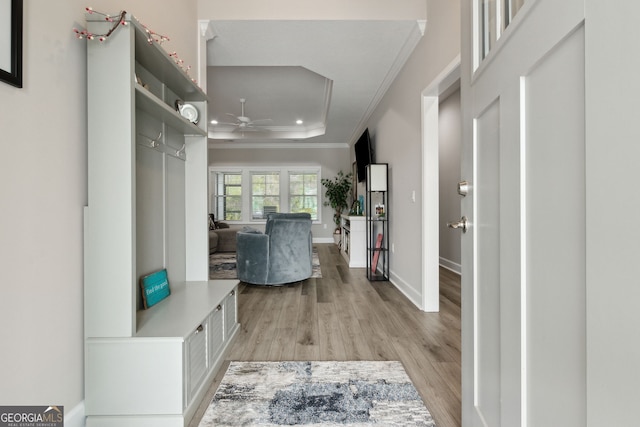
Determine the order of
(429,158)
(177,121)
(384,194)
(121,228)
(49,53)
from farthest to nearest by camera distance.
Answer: (384,194) < (429,158) < (177,121) < (121,228) < (49,53)

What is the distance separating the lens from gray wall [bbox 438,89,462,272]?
4668mm

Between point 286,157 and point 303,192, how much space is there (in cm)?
103

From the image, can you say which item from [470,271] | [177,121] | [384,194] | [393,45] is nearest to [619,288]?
[470,271]

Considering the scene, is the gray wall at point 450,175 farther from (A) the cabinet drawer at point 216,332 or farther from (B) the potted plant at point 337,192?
(A) the cabinet drawer at point 216,332

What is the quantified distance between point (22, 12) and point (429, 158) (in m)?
2.77

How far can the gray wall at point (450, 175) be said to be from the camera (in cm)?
467

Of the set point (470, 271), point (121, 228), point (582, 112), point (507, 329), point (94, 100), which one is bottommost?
point (507, 329)

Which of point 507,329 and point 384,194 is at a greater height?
point 384,194

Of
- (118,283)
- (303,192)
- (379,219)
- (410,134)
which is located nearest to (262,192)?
(303,192)

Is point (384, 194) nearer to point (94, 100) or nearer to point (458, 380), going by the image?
point (458, 380)

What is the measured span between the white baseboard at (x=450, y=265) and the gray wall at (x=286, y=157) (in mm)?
4006

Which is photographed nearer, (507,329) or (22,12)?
(507,329)

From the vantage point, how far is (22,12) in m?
1.08

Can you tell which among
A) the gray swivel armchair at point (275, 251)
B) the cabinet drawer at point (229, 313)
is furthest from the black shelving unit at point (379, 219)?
the cabinet drawer at point (229, 313)
